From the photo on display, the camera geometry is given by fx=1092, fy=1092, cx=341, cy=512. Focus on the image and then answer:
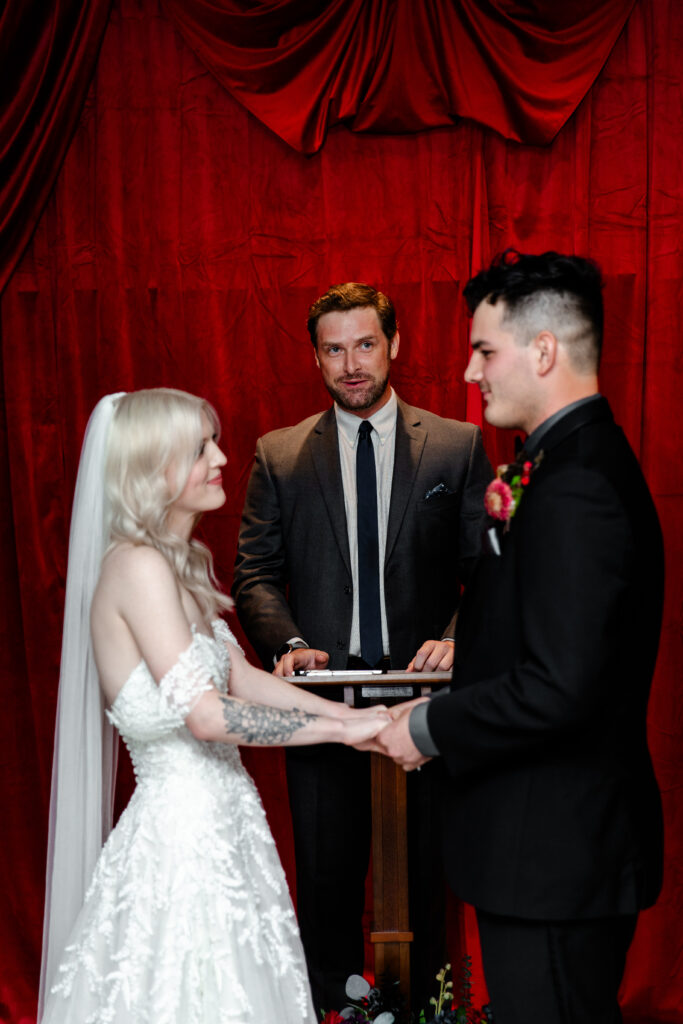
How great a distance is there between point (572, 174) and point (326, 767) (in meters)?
2.24

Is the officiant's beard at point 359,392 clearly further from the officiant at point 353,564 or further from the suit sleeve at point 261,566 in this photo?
the suit sleeve at point 261,566

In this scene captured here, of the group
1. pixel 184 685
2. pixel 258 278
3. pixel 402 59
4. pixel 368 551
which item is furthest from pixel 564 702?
pixel 402 59

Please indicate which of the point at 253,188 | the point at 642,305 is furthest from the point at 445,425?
the point at 253,188

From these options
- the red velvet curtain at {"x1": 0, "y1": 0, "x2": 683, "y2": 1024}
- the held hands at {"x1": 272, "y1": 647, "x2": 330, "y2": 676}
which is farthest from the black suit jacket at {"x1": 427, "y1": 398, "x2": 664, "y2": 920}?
the red velvet curtain at {"x1": 0, "y1": 0, "x2": 683, "y2": 1024}

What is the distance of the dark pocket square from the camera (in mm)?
3432

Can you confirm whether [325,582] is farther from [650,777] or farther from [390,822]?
[650,777]

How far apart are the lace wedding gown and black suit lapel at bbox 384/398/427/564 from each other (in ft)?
Result: 3.63

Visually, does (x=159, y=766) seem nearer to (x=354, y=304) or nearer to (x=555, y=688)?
(x=555, y=688)

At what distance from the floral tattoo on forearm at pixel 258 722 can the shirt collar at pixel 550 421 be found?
2.51 ft

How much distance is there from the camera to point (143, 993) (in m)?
2.22

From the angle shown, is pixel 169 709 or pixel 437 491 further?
pixel 437 491

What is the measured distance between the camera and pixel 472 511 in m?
3.46

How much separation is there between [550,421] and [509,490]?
159mm

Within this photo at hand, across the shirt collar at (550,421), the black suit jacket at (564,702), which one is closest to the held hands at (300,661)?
the black suit jacket at (564,702)
